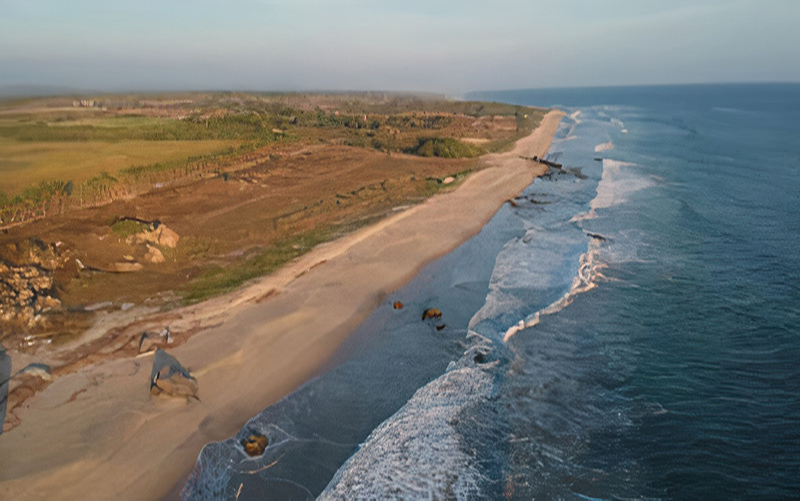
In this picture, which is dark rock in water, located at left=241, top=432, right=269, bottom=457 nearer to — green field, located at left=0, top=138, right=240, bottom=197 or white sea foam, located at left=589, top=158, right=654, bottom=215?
green field, located at left=0, top=138, right=240, bottom=197

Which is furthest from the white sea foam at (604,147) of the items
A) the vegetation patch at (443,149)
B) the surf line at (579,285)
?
the surf line at (579,285)

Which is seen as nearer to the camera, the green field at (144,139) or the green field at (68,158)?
the green field at (68,158)

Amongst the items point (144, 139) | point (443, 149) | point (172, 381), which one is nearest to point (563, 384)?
point (172, 381)

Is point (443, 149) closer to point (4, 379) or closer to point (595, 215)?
point (595, 215)

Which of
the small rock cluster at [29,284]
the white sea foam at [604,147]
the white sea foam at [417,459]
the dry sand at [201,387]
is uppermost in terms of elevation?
the white sea foam at [604,147]

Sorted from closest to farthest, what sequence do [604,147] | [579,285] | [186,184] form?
[579,285]
[186,184]
[604,147]

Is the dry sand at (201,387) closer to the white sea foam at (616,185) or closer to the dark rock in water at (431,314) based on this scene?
the dark rock in water at (431,314)

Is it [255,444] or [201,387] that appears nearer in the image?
[255,444]

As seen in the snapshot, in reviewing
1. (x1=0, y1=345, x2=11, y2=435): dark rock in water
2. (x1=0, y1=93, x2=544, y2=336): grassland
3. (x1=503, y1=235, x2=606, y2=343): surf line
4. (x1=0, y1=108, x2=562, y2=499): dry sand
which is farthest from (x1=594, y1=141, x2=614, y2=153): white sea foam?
(x1=0, y1=345, x2=11, y2=435): dark rock in water
